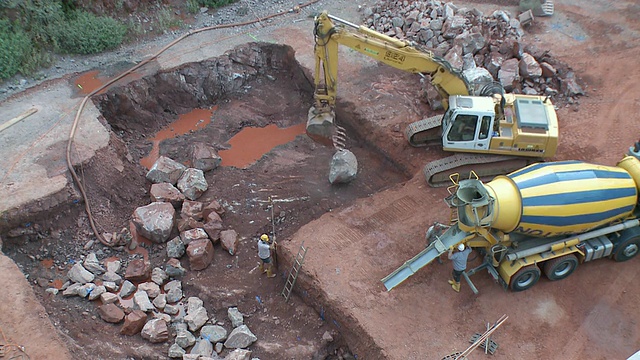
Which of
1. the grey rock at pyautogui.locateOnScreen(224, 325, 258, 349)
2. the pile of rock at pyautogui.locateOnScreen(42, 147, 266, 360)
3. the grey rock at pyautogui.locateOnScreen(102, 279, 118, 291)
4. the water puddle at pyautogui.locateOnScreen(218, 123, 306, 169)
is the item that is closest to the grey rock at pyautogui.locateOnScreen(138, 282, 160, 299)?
the pile of rock at pyautogui.locateOnScreen(42, 147, 266, 360)

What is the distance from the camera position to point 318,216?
38.2ft

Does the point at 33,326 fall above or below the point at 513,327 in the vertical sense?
above

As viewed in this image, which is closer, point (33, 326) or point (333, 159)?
point (33, 326)

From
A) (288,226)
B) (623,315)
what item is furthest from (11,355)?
(623,315)

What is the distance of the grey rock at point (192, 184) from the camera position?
39.9 ft

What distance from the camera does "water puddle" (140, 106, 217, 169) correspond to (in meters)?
13.9

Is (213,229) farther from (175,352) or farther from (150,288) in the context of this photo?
(175,352)

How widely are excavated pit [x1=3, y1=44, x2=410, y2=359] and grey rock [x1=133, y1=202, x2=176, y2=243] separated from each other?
10.8 inches

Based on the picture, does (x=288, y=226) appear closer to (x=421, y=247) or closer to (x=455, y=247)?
(x=421, y=247)

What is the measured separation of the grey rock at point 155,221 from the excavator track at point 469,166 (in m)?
5.76

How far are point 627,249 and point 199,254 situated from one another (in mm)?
8243

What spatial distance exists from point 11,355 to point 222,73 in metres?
9.27

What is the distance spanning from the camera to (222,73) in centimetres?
1512

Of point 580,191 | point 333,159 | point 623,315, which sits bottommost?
point 623,315
